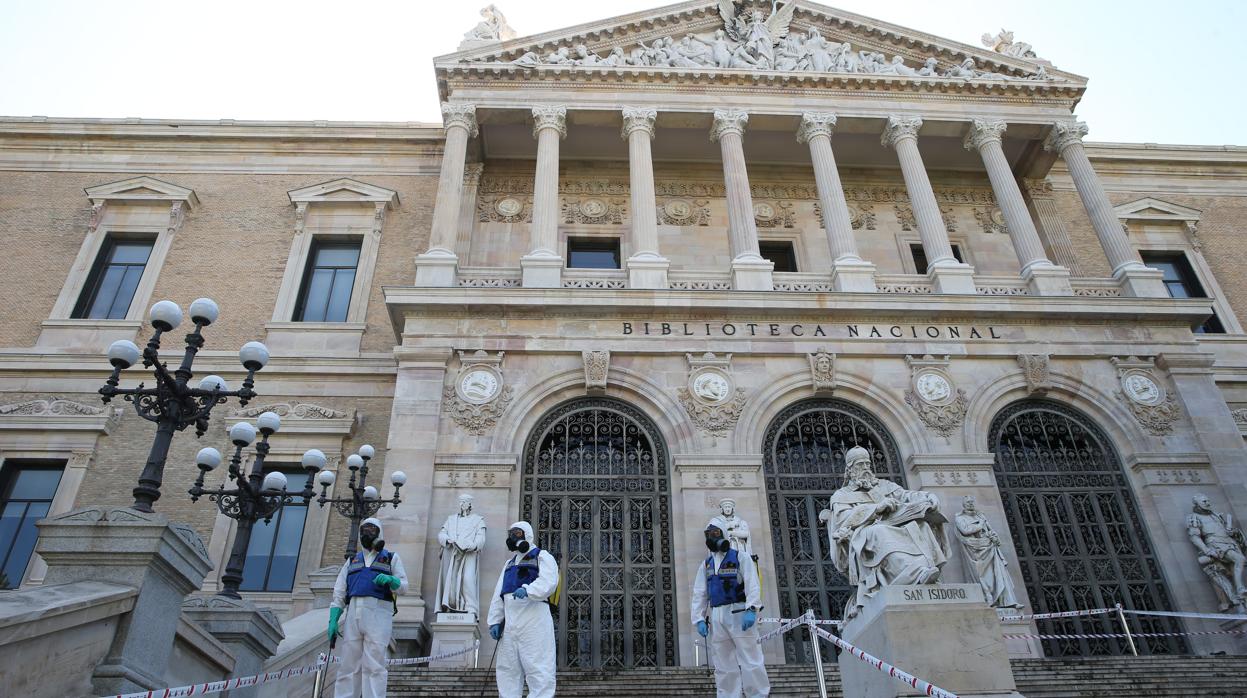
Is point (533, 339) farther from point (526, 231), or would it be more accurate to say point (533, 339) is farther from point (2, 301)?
point (2, 301)

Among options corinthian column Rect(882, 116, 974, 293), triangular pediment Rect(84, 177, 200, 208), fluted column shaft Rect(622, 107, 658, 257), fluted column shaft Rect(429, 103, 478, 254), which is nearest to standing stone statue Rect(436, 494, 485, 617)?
fluted column shaft Rect(429, 103, 478, 254)

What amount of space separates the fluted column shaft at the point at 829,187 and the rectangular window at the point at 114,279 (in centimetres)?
1470

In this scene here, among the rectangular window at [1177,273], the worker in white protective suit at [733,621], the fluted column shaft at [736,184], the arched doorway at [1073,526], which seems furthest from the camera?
the rectangular window at [1177,273]

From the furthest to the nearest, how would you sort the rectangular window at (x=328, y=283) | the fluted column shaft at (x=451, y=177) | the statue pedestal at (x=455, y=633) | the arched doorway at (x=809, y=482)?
1. the rectangular window at (x=328, y=283)
2. the fluted column shaft at (x=451, y=177)
3. the arched doorway at (x=809, y=482)
4. the statue pedestal at (x=455, y=633)

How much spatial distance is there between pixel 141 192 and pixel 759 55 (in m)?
14.4

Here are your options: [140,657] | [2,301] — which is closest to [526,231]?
[2,301]

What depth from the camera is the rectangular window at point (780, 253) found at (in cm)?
2019

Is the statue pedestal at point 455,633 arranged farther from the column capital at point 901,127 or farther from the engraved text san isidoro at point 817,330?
the column capital at point 901,127

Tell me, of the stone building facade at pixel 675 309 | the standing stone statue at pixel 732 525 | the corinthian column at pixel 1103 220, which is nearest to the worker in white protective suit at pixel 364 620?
the stone building facade at pixel 675 309

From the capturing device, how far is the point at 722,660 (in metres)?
8.52

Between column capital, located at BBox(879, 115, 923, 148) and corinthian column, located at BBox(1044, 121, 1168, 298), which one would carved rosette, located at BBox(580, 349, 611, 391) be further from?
corinthian column, located at BBox(1044, 121, 1168, 298)

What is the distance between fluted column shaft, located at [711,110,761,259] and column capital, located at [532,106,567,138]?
323cm

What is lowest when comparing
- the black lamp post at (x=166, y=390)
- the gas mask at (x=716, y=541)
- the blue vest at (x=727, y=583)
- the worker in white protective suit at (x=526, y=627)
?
the worker in white protective suit at (x=526, y=627)

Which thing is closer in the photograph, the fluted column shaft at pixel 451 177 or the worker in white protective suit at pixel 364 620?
the worker in white protective suit at pixel 364 620
